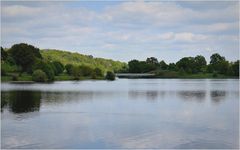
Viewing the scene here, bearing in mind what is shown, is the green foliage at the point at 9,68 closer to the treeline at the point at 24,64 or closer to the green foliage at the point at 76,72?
the treeline at the point at 24,64

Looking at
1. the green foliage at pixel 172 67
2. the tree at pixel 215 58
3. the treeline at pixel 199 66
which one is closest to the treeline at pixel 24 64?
the treeline at pixel 199 66

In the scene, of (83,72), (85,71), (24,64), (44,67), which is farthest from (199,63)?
(24,64)

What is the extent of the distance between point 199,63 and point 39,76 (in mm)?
103298

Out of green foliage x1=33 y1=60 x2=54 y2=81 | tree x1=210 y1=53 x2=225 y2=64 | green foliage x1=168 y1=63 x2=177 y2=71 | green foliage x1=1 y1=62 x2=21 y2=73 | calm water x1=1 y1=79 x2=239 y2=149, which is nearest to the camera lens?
calm water x1=1 y1=79 x2=239 y2=149

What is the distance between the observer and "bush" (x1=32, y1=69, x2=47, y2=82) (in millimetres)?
103062

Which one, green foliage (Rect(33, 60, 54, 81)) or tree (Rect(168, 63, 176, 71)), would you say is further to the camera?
tree (Rect(168, 63, 176, 71))

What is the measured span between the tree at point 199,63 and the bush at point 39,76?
319 ft

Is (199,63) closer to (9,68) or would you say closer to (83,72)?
(83,72)

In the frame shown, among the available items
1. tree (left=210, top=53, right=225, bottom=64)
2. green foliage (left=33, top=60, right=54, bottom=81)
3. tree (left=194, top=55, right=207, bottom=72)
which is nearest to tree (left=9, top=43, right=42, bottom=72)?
green foliage (left=33, top=60, right=54, bottom=81)

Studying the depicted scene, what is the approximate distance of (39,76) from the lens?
103625 mm

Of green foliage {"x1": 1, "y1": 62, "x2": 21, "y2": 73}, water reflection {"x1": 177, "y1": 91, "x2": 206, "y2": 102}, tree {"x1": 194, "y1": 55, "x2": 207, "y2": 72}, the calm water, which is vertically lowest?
the calm water

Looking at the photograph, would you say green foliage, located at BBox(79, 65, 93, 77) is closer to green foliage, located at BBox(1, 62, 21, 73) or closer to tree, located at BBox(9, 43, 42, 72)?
tree, located at BBox(9, 43, 42, 72)

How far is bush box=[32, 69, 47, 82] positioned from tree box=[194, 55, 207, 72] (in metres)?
97.4

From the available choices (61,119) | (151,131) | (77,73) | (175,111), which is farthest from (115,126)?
(77,73)
